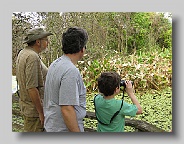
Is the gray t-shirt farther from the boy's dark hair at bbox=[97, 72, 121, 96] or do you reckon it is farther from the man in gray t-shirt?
the boy's dark hair at bbox=[97, 72, 121, 96]

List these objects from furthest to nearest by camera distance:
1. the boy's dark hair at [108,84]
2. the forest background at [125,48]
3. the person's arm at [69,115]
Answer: the forest background at [125,48] < the boy's dark hair at [108,84] < the person's arm at [69,115]

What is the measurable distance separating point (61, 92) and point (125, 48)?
1032 millimetres

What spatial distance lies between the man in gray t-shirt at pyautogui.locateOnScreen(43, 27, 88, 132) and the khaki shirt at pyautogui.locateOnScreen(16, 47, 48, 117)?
351 millimetres

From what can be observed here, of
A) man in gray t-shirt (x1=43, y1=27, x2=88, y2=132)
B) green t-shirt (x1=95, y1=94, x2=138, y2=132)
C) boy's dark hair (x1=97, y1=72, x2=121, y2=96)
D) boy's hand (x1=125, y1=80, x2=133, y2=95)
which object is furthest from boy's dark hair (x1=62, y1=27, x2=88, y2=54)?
boy's hand (x1=125, y1=80, x2=133, y2=95)

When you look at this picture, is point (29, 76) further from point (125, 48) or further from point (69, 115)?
point (125, 48)

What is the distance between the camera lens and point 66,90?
64.9 inches

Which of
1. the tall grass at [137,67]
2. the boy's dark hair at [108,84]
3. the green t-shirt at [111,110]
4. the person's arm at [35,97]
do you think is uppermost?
the tall grass at [137,67]

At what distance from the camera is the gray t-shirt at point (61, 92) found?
165 cm

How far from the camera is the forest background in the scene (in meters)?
2.51

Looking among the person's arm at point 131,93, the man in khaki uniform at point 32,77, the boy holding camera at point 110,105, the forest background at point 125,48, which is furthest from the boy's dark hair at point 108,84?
the man in khaki uniform at point 32,77

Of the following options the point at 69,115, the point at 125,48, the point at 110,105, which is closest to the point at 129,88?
the point at 110,105

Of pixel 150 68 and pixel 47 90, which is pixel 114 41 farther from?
pixel 47 90

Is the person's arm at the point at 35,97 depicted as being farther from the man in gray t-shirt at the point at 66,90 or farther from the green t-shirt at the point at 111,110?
the green t-shirt at the point at 111,110

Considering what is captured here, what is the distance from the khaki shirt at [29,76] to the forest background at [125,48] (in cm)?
29
